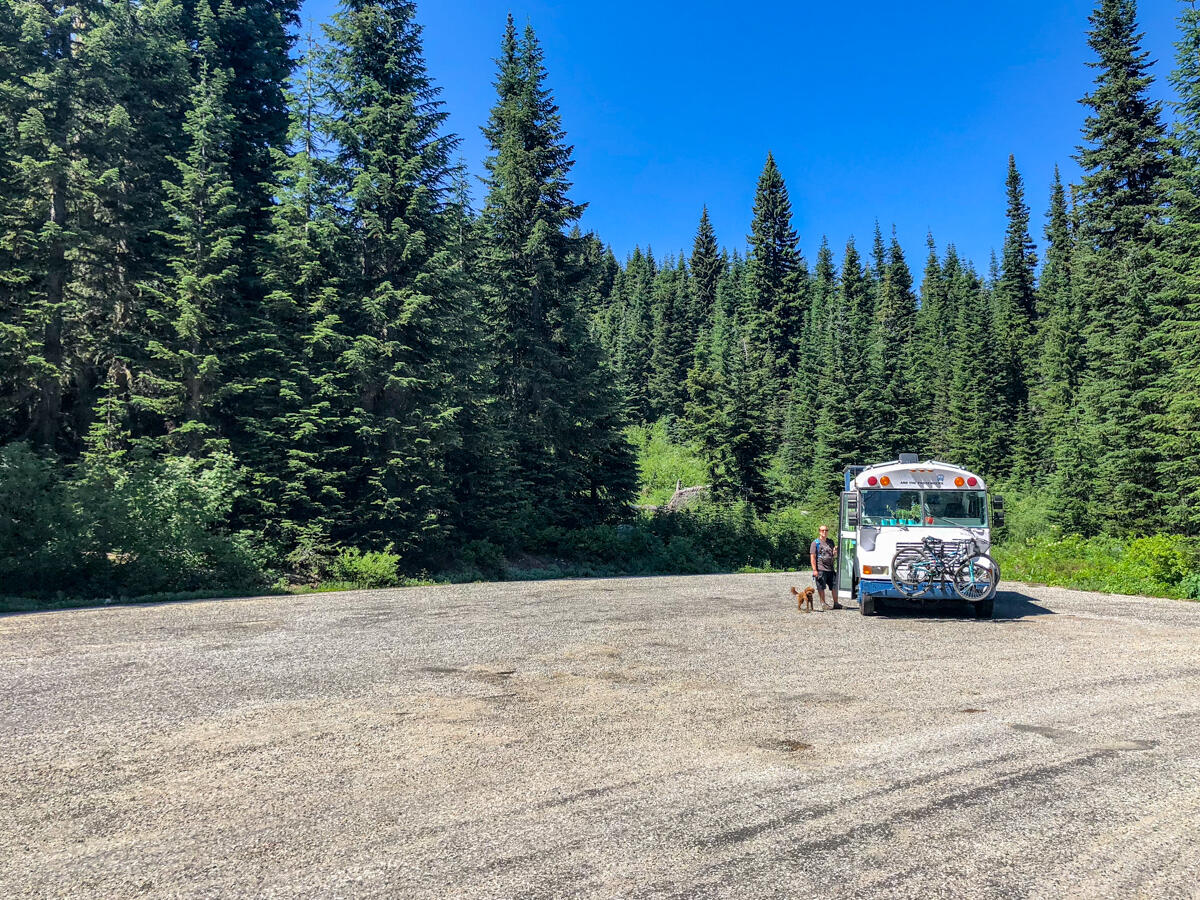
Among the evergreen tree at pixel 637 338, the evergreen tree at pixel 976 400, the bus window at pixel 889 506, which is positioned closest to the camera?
the bus window at pixel 889 506

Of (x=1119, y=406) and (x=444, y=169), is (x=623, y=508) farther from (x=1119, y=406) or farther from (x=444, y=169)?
(x=1119, y=406)

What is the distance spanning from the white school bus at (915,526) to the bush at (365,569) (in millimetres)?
12498

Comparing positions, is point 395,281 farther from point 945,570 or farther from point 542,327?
point 945,570

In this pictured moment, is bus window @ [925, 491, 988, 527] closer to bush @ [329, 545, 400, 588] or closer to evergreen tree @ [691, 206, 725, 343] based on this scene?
bush @ [329, 545, 400, 588]

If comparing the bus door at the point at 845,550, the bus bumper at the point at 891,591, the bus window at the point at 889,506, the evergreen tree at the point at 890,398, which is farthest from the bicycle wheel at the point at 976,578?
the evergreen tree at the point at 890,398

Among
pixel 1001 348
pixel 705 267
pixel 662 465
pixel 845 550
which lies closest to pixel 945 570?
pixel 845 550

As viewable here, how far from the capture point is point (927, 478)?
14.6 metres

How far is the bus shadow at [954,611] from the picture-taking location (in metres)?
14.5

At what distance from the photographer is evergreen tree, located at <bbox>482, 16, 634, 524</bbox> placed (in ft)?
97.8

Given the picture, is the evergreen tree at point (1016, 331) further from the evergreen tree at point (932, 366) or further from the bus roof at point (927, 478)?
the bus roof at point (927, 478)

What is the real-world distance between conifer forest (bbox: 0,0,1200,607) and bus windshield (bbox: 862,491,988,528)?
12.7 m

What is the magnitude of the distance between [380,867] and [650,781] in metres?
2.20

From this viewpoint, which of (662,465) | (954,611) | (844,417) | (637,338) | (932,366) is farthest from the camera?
(637,338)

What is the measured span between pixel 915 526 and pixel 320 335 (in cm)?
1701
